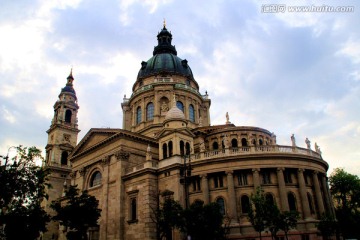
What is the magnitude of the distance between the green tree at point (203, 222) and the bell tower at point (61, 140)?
37.2m

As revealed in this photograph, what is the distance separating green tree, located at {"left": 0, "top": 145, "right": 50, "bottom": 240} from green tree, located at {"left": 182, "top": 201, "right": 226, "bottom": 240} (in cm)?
1045

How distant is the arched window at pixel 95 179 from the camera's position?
4188cm

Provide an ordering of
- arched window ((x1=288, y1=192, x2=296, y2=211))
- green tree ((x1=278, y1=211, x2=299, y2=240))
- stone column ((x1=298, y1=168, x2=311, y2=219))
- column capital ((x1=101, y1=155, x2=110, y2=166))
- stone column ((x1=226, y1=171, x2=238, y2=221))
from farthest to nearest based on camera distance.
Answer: column capital ((x1=101, y1=155, x2=110, y2=166)) < arched window ((x1=288, y1=192, x2=296, y2=211)) < stone column ((x1=298, y1=168, x2=311, y2=219)) < stone column ((x1=226, y1=171, x2=238, y2=221)) < green tree ((x1=278, y1=211, x2=299, y2=240))

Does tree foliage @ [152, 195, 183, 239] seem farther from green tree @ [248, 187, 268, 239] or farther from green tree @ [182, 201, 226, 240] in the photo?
green tree @ [248, 187, 268, 239]

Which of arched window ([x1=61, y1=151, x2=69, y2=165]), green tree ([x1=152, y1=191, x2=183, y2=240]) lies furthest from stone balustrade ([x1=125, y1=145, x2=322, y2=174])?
arched window ([x1=61, y1=151, x2=69, y2=165])

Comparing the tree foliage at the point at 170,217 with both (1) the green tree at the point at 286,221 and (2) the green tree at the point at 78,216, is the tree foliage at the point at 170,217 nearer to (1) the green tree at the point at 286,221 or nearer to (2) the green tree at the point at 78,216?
(2) the green tree at the point at 78,216

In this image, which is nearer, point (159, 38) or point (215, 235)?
point (215, 235)

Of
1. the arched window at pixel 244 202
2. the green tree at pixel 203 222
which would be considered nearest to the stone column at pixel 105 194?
the arched window at pixel 244 202

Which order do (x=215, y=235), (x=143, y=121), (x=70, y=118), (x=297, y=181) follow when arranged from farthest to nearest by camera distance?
1. (x=70, y=118)
2. (x=143, y=121)
3. (x=297, y=181)
4. (x=215, y=235)

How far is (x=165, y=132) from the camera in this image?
1505 inches

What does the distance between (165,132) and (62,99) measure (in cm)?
3376

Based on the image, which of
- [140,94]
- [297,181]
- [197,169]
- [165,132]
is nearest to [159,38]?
[140,94]

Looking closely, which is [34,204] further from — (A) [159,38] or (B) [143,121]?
(A) [159,38]

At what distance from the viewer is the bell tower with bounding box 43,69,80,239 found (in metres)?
56.8
